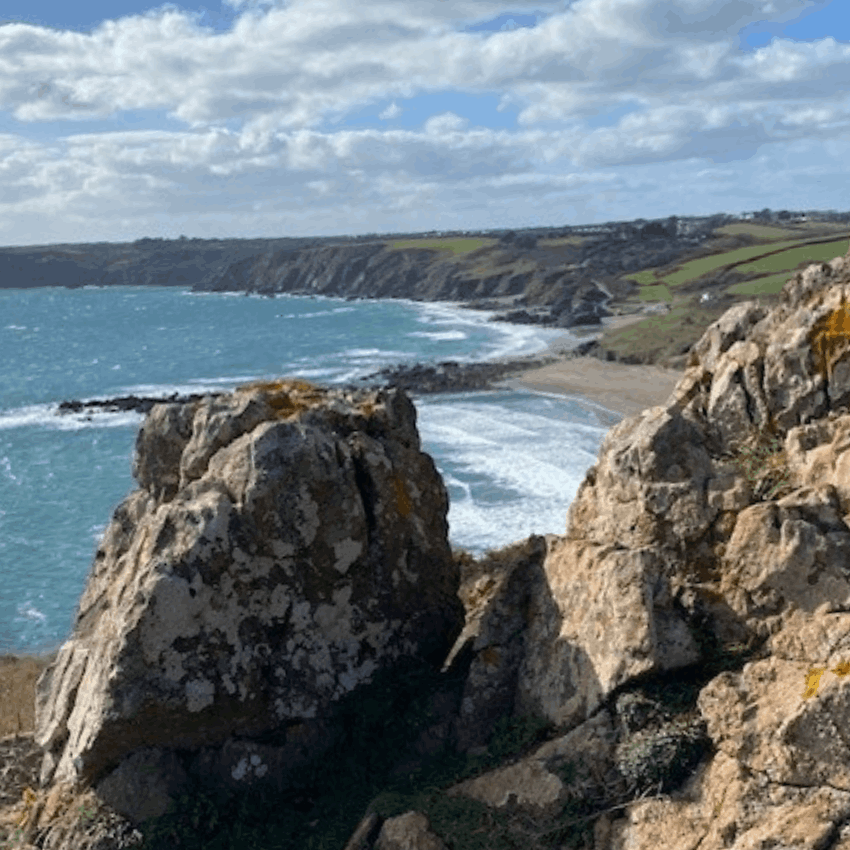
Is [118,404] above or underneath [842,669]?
underneath

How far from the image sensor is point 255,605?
42.9 ft

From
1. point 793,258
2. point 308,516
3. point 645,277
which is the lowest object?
point 308,516

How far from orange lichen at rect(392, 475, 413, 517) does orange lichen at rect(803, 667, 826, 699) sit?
5996 millimetres

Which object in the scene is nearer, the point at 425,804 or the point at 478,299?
the point at 425,804

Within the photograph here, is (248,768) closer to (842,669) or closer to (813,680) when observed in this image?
(813,680)

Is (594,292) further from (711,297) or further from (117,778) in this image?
(117,778)

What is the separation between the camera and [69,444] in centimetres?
6353

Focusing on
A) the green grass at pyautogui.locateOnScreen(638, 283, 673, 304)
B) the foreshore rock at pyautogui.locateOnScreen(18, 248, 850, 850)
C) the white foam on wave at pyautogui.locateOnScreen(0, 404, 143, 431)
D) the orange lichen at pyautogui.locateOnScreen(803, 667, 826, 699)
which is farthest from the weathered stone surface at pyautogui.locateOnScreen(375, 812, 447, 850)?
the green grass at pyautogui.locateOnScreen(638, 283, 673, 304)

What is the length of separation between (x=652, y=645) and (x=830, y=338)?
20.8 feet

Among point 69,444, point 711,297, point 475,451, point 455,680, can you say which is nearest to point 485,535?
point 475,451

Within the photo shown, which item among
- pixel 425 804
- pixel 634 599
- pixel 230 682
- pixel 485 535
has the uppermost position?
pixel 634 599

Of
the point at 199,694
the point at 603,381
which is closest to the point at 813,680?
the point at 199,694

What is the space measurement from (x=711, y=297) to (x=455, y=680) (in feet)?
346

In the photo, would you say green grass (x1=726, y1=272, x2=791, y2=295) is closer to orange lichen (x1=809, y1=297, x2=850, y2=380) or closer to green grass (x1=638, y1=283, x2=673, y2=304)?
green grass (x1=638, y1=283, x2=673, y2=304)
